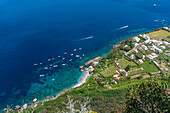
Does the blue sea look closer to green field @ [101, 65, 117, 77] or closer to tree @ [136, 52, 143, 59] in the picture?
green field @ [101, 65, 117, 77]

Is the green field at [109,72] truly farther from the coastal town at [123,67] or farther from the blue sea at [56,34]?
the blue sea at [56,34]

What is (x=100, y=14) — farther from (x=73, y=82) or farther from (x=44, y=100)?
(x=44, y=100)

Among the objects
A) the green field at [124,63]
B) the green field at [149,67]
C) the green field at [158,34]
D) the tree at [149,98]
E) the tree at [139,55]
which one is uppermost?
the tree at [149,98]

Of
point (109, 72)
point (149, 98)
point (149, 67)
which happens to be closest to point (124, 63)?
point (109, 72)

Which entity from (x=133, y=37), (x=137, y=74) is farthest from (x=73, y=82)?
(x=133, y=37)

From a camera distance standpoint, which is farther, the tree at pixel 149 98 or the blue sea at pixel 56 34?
the blue sea at pixel 56 34

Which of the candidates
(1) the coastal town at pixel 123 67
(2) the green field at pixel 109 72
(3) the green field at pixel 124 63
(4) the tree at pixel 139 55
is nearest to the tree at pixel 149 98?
(1) the coastal town at pixel 123 67

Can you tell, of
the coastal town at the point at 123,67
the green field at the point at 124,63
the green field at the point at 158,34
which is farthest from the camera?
the green field at the point at 158,34
